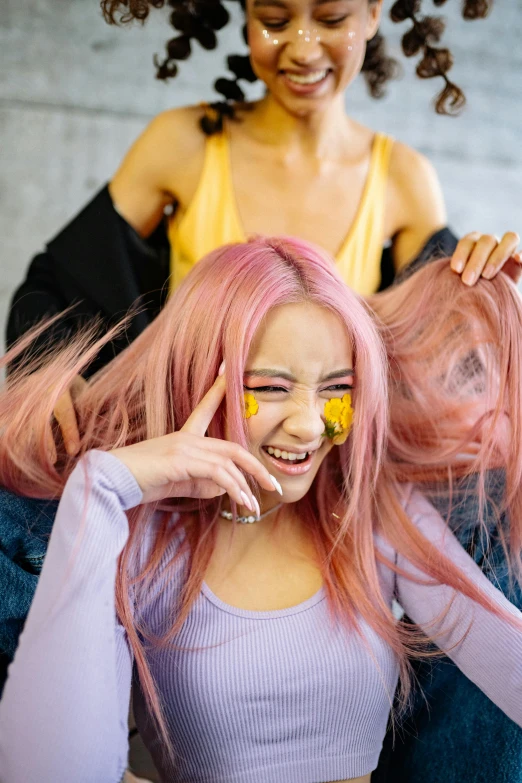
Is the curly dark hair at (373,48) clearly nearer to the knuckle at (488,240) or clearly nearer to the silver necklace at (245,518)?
the knuckle at (488,240)

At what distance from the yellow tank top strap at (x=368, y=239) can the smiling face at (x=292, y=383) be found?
0.44 metres

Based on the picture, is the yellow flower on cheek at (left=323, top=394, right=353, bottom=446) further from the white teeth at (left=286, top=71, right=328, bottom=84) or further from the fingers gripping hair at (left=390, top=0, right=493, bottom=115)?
the fingers gripping hair at (left=390, top=0, right=493, bottom=115)

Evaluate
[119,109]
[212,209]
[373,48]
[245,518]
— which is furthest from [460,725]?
[119,109]

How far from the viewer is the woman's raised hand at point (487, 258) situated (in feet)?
4.09

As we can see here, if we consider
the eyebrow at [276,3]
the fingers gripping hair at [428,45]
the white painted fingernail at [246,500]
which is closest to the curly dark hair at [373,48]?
the fingers gripping hair at [428,45]

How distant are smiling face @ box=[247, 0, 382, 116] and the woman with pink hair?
36cm

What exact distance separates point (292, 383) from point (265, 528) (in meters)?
0.23

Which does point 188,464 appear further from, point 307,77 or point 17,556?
point 307,77

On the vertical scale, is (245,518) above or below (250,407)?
below

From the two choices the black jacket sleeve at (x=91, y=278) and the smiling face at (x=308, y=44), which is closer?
the smiling face at (x=308, y=44)

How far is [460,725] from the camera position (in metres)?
1.18

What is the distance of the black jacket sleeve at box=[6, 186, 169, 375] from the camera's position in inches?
56.6

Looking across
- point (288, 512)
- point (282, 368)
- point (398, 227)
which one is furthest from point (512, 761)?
point (398, 227)

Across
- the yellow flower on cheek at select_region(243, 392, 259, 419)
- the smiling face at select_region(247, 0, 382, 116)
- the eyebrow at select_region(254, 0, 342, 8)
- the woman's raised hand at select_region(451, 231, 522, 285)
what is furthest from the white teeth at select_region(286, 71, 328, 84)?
the yellow flower on cheek at select_region(243, 392, 259, 419)
